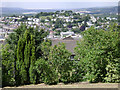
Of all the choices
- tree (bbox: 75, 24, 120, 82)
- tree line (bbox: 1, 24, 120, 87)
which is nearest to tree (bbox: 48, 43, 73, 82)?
tree line (bbox: 1, 24, 120, 87)

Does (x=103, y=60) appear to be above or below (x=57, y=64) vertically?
above

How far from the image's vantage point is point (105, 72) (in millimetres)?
5977

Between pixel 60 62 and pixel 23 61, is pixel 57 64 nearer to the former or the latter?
pixel 60 62

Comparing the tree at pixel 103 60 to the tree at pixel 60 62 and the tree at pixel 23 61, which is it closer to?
the tree at pixel 60 62

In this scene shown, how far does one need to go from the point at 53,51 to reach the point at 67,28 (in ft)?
81.3

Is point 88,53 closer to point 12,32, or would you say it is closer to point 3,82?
point 3,82

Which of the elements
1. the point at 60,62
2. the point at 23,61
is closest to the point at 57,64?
the point at 60,62

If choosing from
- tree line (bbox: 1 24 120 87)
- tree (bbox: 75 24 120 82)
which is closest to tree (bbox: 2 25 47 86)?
tree line (bbox: 1 24 120 87)

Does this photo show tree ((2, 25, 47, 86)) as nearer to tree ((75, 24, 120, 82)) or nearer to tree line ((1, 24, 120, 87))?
tree line ((1, 24, 120, 87))

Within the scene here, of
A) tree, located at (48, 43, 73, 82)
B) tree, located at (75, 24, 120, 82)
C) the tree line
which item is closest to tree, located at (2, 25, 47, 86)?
the tree line

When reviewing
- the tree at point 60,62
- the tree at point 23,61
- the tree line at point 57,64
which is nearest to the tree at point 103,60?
the tree line at point 57,64

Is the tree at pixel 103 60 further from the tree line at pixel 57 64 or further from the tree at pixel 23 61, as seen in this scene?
the tree at pixel 23 61

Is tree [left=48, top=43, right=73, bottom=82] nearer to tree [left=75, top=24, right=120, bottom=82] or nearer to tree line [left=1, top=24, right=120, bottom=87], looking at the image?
tree line [left=1, top=24, right=120, bottom=87]

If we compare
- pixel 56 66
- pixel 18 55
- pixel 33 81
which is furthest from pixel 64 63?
pixel 18 55
